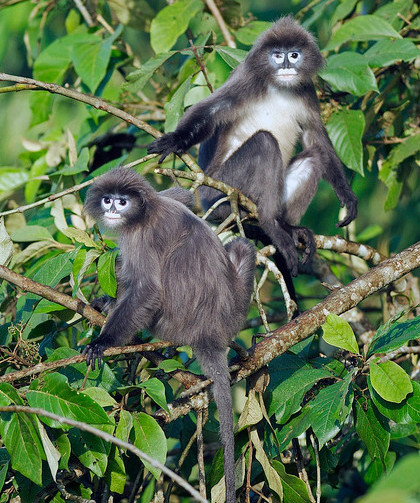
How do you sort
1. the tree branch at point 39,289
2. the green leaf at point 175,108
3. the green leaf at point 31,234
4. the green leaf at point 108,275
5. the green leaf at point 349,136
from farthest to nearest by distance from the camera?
the green leaf at point 349,136 < the green leaf at point 175,108 < the green leaf at point 31,234 < the green leaf at point 108,275 < the tree branch at point 39,289

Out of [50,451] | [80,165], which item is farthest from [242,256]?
[50,451]

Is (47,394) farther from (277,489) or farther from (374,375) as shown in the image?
(374,375)

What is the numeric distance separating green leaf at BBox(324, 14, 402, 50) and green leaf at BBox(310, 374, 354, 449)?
2184mm

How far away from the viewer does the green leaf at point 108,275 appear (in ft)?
8.34

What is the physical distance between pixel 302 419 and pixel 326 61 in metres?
2.27

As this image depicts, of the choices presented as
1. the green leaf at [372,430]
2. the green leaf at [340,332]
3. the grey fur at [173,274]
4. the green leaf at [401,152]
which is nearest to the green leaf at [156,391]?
the grey fur at [173,274]

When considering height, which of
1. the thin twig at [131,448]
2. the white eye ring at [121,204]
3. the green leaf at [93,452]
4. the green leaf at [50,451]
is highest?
the thin twig at [131,448]

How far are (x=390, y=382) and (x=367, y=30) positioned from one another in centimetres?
229

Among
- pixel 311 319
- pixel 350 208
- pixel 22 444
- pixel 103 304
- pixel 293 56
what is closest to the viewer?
pixel 22 444

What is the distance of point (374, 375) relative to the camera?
2281 millimetres

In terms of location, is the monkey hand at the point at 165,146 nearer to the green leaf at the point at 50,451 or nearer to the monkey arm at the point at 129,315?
the monkey arm at the point at 129,315

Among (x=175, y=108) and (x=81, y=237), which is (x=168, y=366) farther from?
(x=175, y=108)

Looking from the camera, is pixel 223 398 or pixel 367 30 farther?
pixel 367 30

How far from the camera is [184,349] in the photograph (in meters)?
3.11
